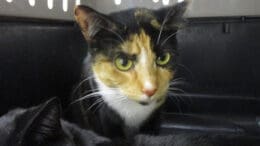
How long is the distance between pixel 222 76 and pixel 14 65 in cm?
74

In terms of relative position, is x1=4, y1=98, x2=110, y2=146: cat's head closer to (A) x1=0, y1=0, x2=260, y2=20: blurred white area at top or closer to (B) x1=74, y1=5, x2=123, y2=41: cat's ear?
(B) x1=74, y1=5, x2=123, y2=41: cat's ear

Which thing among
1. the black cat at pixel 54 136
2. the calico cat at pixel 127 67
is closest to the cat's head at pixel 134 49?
the calico cat at pixel 127 67

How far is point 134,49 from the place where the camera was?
115cm

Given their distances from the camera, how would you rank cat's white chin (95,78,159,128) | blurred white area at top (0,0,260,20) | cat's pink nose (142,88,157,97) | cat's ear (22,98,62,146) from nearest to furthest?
cat's ear (22,98,62,146), cat's pink nose (142,88,157,97), cat's white chin (95,78,159,128), blurred white area at top (0,0,260,20)

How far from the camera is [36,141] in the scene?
82cm

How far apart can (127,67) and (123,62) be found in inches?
0.8

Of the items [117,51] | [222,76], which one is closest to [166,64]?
[117,51]

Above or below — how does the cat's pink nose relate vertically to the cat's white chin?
above

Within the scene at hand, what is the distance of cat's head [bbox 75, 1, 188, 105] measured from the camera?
1.14 m

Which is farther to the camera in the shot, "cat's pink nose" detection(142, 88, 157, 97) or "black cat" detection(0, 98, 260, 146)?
"cat's pink nose" detection(142, 88, 157, 97)

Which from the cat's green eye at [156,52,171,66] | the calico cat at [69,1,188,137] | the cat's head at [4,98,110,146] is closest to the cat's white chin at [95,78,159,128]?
the calico cat at [69,1,188,137]

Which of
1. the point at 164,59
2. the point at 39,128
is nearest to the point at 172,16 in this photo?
the point at 164,59

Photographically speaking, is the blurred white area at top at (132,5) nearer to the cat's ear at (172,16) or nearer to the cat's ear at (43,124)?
the cat's ear at (172,16)

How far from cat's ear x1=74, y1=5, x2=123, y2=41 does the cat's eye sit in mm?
74
